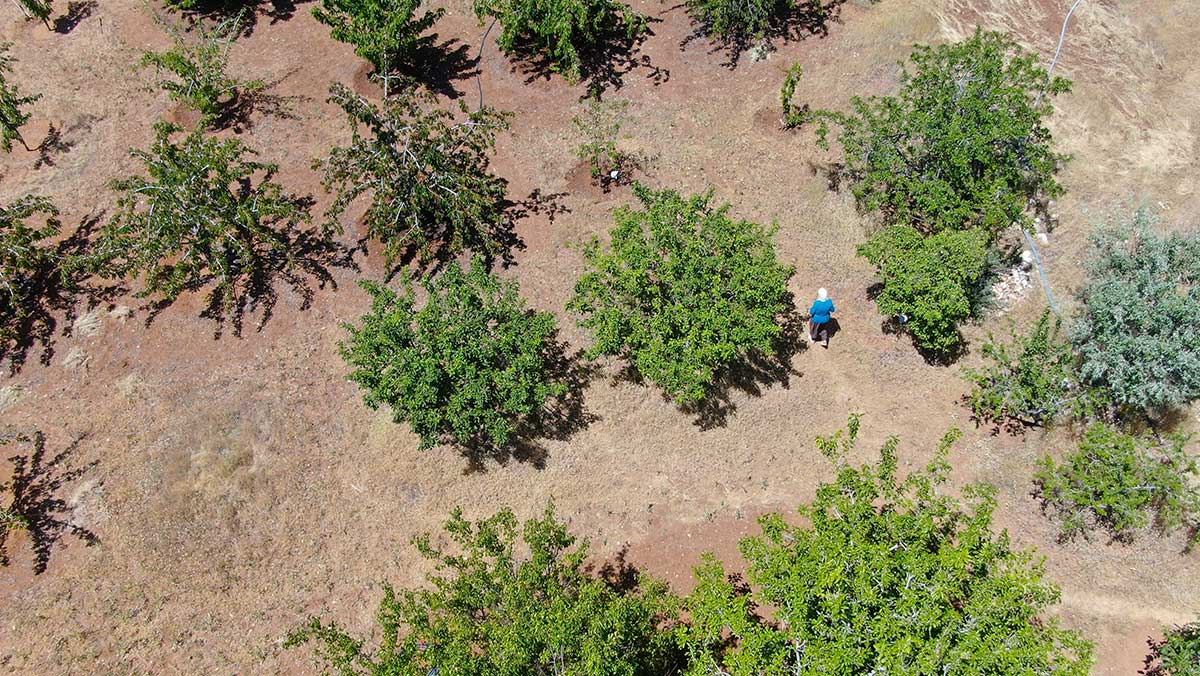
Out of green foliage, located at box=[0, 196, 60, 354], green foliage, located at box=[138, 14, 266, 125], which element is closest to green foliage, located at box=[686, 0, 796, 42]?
green foliage, located at box=[138, 14, 266, 125]

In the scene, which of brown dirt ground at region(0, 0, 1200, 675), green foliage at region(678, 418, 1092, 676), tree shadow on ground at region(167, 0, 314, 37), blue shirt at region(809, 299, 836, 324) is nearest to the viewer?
green foliage at region(678, 418, 1092, 676)

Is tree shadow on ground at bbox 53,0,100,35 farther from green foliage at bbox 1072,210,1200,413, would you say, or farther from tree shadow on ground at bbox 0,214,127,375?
green foliage at bbox 1072,210,1200,413

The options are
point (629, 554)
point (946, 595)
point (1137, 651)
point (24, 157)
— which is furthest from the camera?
point (24, 157)

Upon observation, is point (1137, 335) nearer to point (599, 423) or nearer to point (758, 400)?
point (758, 400)

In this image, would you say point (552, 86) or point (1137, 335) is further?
point (552, 86)

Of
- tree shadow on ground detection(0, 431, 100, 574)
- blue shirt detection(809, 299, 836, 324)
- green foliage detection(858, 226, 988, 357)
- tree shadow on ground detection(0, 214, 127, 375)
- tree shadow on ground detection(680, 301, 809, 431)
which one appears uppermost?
green foliage detection(858, 226, 988, 357)

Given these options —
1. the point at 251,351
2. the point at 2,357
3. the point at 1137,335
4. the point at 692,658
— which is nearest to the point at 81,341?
the point at 2,357

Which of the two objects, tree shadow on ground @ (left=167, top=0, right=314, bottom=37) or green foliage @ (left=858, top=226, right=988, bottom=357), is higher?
green foliage @ (left=858, top=226, right=988, bottom=357)
